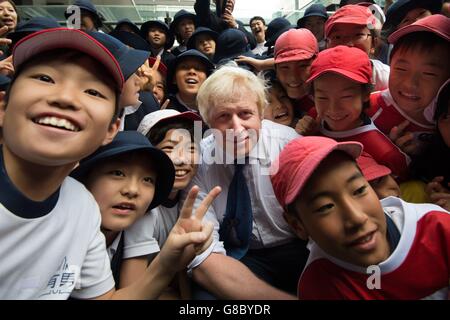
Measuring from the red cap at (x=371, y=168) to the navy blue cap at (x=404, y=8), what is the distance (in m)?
1.18

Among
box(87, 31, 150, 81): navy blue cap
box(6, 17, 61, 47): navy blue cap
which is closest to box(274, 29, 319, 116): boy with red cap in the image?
box(87, 31, 150, 81): navy blue cap

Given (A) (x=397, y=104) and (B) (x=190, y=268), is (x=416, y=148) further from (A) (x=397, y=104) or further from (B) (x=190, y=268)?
(B) (x=190, y=268)

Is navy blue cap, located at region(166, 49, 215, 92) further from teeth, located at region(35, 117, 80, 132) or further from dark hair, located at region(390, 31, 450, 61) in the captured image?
teeth, located at region(35, 117, 80, 132)

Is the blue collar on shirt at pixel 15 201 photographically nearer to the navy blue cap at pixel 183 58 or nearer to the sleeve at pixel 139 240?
the sleeve at pixel 139 240

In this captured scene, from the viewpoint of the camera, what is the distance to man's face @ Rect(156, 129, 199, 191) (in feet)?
4.99

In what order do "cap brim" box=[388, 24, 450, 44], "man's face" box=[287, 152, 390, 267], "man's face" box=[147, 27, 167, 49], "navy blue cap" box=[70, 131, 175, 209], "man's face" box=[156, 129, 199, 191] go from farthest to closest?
"man's face" box=[147, 27, 167, 49] < "man's face" box=[156, 129, 199, 191] < "cap brim" box=[388, 24, 450, 44] < "navy blue cap" box=[70, 131, 175, 209] < "man's face" box=[287, 152, 390, 267]

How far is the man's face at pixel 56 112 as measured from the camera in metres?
0.85

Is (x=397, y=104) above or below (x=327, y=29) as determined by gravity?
below

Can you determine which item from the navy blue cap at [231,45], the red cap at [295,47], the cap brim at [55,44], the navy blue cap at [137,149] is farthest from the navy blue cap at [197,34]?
the cap brim at [55,44]

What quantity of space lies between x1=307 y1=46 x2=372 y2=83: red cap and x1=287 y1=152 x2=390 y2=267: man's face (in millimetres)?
695

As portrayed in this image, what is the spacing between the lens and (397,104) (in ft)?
5.24

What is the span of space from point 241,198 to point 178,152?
37 centimetres

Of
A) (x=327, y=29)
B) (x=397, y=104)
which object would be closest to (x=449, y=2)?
(x=327, y=29)
